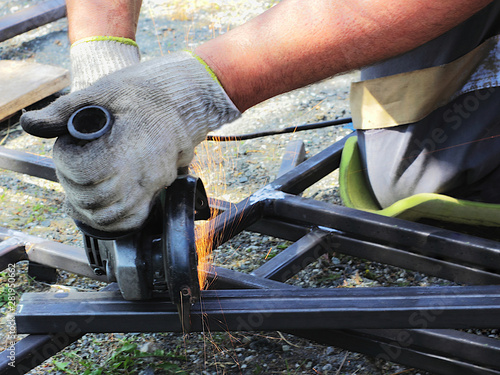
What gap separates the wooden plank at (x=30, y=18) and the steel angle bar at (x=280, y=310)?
281 centimetres

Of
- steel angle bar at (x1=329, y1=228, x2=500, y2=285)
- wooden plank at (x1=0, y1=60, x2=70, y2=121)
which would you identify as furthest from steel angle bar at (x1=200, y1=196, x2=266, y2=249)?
wooden plank at (x1=0, y1=60, x2=70, y2=121)

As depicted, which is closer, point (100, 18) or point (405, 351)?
point (405, 351)

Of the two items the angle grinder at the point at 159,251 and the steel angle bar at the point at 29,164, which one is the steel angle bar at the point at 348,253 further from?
the steel angle bar at the point at 29,164

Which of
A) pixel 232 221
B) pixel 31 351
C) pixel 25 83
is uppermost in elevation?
pixel 25 83

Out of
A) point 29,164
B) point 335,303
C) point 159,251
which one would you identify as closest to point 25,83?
point 29,164

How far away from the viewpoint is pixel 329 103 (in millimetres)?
3160

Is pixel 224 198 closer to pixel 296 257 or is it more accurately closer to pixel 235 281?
pixel 296 257

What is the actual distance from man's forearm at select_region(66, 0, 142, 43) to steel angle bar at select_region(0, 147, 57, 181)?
695 millimetres

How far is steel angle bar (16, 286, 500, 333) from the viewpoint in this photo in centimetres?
134

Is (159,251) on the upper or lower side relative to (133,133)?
lower

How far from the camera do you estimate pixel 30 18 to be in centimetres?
392

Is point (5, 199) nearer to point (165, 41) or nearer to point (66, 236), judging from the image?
point (66, 236)

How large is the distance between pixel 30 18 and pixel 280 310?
3273mm

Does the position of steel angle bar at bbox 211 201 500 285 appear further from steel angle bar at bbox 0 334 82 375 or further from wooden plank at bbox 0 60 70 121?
wooden plank at bbox 0 60 70 121
